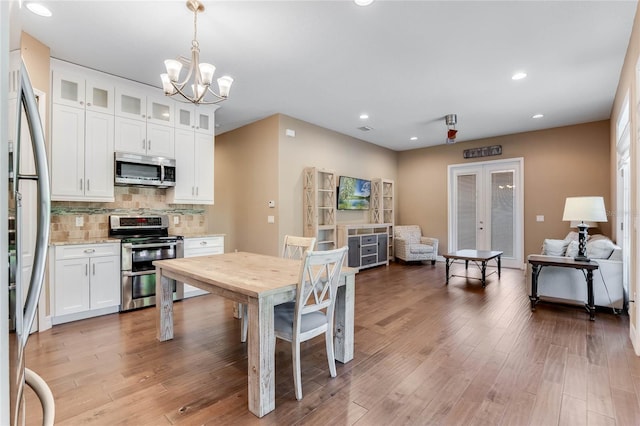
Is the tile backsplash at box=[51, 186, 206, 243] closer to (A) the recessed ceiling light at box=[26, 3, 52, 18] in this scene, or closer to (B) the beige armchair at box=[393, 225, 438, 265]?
(A) the recessed ceiling light at box=[26, 3, 52, 18]

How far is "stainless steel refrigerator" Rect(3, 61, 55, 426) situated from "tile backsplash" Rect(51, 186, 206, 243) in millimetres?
3205

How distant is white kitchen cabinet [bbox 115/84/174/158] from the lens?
12.6 feet

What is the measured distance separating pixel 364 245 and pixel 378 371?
3947 mm

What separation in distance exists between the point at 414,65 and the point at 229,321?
3438mm

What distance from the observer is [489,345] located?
9.25 ft

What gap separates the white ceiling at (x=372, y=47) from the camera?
2.58 m

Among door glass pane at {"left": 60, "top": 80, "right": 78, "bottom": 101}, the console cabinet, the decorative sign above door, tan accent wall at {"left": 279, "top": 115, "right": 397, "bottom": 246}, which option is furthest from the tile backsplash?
the decorative sign above door

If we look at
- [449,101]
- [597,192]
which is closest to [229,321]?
[449,101]

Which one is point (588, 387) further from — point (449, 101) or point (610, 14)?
point (449, 101)

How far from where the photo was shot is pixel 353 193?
261 inches

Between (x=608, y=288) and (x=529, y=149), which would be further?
(x=529, y=149)

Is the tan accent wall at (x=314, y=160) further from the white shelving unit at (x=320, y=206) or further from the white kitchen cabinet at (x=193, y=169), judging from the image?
the white kitchen cabinet at (x=193, y=169)

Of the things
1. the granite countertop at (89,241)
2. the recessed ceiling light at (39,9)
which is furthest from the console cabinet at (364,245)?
the recessed ceiling light at (39,9)

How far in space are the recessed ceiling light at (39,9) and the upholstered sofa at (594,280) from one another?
5.64 m
